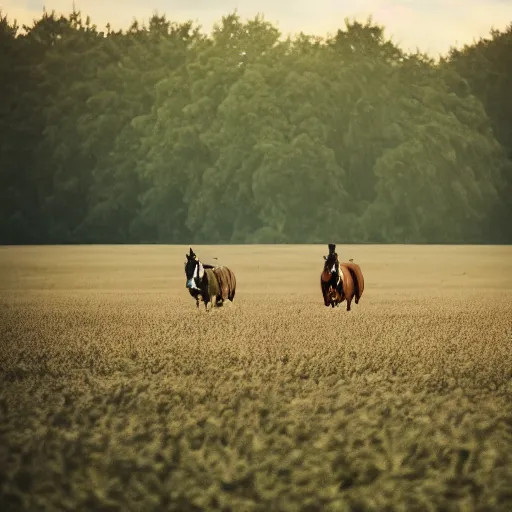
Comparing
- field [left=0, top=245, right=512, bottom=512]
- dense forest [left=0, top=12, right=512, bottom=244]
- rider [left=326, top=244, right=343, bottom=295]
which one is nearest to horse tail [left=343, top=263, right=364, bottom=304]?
rider [left=326, top=244, right=343, bottom=295]

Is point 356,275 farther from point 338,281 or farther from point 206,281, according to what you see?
point 206,281

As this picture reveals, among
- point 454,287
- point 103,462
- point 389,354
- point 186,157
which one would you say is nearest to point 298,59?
point 186,157

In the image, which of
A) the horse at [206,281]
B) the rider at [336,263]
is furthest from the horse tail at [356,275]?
the horse at [206,281]

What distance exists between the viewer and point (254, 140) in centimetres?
4550

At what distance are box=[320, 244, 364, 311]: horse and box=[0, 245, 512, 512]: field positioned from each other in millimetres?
285

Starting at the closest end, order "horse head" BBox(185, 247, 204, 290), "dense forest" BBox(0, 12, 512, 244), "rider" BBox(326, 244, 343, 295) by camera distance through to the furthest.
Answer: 1. "rider" BBox(326, 244, 343, 295)
2. "horse head" BBox(185, 247, 204, 290)
3. "dense forest" BBox(0, 12, 512, 244)

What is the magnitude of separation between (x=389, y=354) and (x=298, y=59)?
131 feet

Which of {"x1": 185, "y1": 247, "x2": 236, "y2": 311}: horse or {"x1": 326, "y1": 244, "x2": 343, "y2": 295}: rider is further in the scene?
{"x1": 185, "y1": 247, "x2": 236, "y2": 311}: horse

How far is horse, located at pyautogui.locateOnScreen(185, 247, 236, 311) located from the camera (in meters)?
11.6

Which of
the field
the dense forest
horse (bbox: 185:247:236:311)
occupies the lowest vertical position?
the field

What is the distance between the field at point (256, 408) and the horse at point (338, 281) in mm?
285

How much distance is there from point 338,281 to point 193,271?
1.48m

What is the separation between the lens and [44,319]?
12.3 m

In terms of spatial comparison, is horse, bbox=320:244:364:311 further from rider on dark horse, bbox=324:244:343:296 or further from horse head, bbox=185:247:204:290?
horse head, bbox=185:247:204:290
